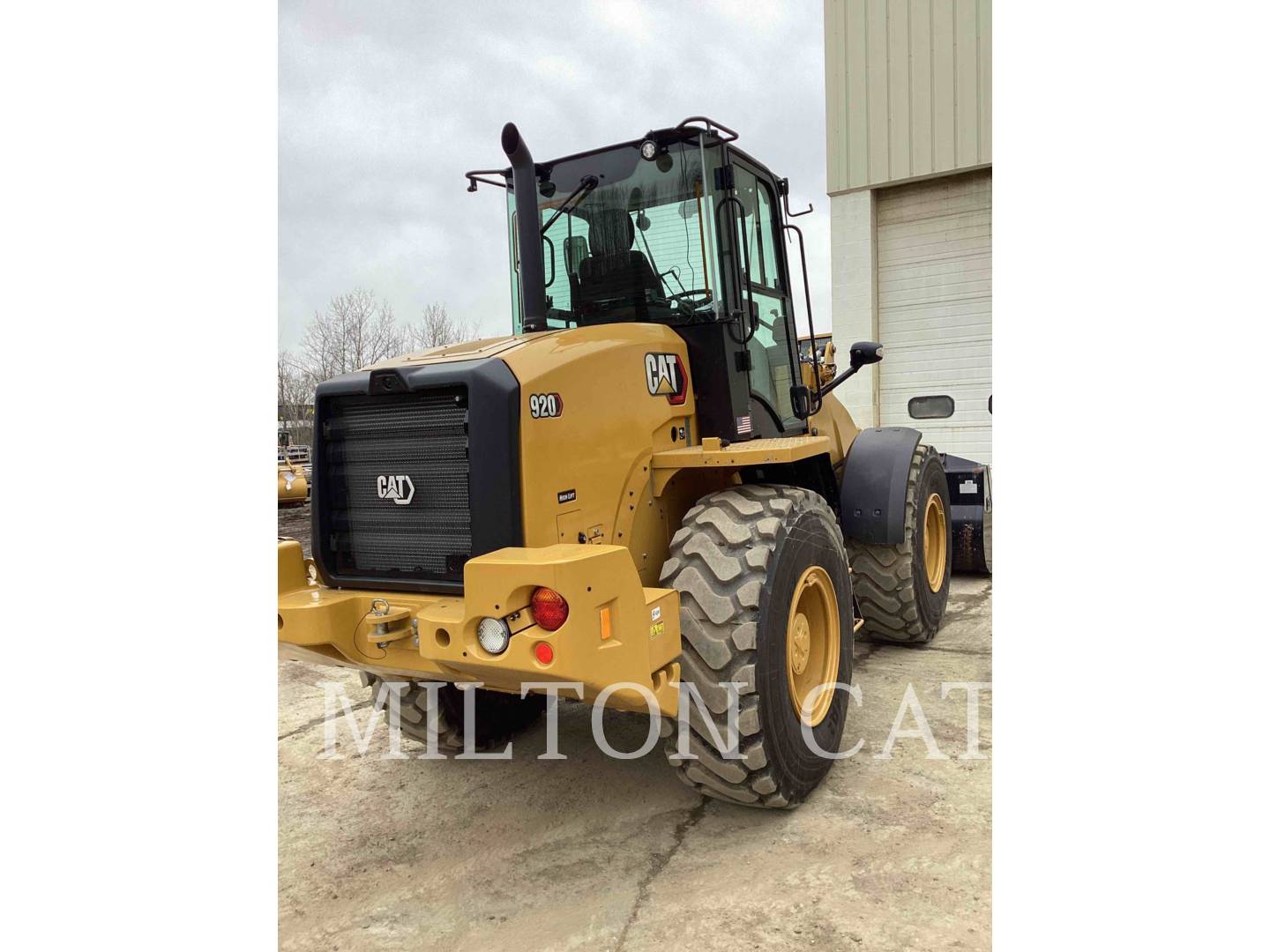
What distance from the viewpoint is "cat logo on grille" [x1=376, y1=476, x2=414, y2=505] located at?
3295mm

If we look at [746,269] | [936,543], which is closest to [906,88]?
[936,543]

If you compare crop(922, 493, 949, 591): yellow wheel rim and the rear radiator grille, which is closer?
the rear radiator grille

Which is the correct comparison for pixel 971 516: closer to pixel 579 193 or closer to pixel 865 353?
pixel 865 353

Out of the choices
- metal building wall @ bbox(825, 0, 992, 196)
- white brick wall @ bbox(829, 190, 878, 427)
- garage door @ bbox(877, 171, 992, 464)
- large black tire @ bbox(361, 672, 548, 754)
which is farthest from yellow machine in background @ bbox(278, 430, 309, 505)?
large black tire @ bbox(361, 672, 548, 754)

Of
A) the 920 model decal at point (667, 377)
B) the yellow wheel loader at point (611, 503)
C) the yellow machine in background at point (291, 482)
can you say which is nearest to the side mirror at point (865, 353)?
the yellow wheel loader at point (611, 503)

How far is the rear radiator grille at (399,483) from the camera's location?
3180mm

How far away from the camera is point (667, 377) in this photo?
12.5 ft

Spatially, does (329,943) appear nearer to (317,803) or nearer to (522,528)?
(317,803)

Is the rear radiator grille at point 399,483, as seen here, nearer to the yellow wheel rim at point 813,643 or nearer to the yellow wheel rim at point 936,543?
the yellow wheel rim at point 813,643

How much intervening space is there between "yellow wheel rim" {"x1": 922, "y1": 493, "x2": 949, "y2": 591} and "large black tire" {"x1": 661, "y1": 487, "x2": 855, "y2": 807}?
289 centimetres

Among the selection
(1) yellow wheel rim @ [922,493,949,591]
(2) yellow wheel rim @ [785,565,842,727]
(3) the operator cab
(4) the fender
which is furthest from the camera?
(1) yellow wheel rim @ [922,493,949,591]

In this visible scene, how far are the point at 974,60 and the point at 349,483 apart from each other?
31.1ft

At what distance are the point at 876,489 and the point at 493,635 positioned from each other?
10.1 feet

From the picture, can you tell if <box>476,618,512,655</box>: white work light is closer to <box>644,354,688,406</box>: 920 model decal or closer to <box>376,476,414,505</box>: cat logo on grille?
<box>376,476,414,505</box>: cat logo on grille
